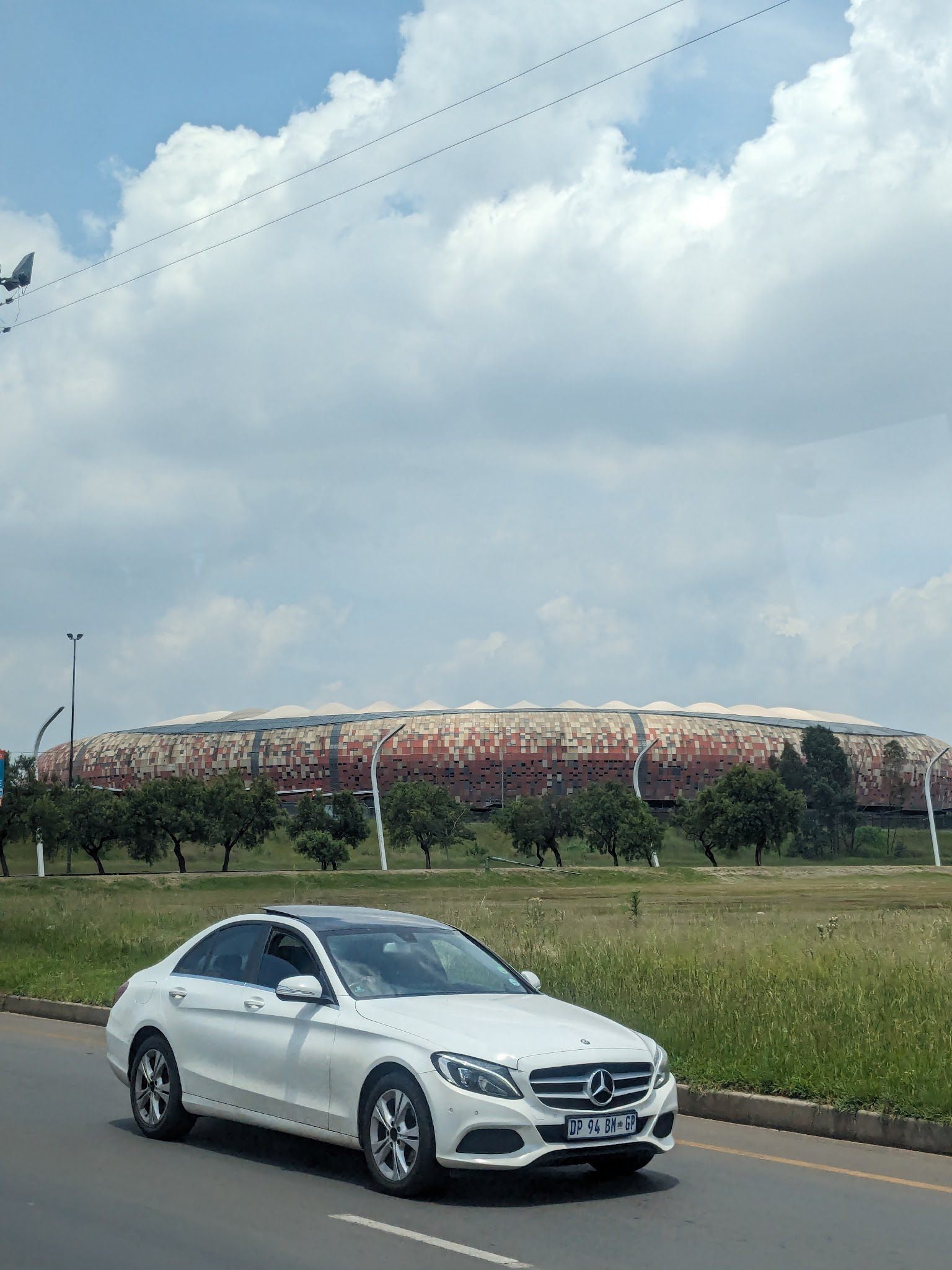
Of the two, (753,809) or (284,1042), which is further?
(753,809)

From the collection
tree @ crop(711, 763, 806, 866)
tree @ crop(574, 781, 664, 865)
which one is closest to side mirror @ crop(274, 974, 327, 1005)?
tree @ crop(574, 781, 664, 865)

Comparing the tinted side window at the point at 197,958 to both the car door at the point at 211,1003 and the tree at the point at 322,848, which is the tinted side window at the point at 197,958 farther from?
the tree at the point at 322,848

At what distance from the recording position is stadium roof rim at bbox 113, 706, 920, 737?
14575cm

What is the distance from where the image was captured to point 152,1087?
8695mm

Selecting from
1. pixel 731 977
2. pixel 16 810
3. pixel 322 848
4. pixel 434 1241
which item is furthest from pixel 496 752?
pixel 434 1241

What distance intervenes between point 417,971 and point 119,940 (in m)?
13.3

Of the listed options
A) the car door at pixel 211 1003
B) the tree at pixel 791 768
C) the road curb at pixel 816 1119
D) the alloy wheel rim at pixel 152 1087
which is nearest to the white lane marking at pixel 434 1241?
the car door at pixel 211 1003

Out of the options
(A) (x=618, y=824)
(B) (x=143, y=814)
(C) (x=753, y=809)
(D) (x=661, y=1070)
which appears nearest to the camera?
(D) (x=661, y=1070)

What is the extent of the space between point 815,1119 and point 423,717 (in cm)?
13623

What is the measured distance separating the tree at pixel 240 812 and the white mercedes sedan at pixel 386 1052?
73.8 m

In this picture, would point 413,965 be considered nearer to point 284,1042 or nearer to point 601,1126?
Result: point 284,1042

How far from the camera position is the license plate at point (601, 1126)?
673cm

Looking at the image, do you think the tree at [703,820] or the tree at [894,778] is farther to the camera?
the tree at [894,778]

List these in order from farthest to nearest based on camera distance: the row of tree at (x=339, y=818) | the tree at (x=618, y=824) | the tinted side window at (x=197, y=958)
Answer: the tree at (x=618, y=824), the row of tree at (x=339, y=818), the tinted side window at (x=197, y=958)
